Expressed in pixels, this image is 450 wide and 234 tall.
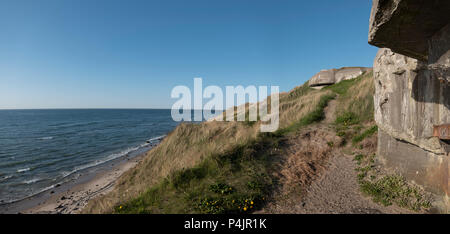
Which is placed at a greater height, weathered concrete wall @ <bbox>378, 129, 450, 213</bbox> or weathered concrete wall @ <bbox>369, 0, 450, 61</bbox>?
weathered concrete wall @ <bbox>369, 0, 450, 61</bbox>

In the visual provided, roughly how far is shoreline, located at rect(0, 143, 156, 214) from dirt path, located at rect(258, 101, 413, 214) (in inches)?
337

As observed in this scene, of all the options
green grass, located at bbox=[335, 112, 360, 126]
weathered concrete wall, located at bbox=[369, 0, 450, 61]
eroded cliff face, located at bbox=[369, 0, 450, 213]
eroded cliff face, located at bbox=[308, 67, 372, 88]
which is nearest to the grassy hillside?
green grass, located at bbox=[335, 112, 360, 126]

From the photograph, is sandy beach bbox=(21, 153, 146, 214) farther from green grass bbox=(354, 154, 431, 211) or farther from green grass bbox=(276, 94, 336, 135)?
green grass bbox=(354, 154, 431, 211)

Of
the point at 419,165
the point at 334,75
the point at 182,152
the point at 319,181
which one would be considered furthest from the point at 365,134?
the point at 334,75

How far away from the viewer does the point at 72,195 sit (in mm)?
10727

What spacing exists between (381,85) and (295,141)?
368cm

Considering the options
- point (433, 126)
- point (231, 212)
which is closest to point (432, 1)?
point (433, 126)

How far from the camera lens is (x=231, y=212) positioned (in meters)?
4.17

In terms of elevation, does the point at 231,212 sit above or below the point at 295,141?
below

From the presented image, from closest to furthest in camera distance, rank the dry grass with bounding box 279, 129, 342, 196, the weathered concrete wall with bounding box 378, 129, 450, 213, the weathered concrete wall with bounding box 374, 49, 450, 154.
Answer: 1. the weathered concrete wall with bounding box 374, 49, 450, 154
2. the weathered concrete wall with bounding box 378, 129, 450, 213
3. the dry grass with bounding box 279, 129, 342, 196

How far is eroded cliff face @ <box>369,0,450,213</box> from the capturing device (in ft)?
7.02

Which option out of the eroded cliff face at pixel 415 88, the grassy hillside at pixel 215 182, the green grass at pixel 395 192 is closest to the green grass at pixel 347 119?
the grassy hillside at pixel 215 182

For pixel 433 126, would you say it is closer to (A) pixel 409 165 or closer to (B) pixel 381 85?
(A) pixel 409 165
